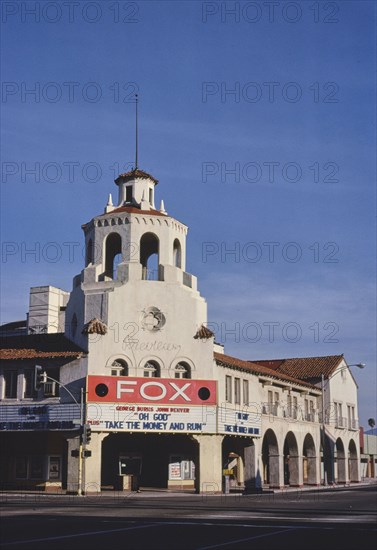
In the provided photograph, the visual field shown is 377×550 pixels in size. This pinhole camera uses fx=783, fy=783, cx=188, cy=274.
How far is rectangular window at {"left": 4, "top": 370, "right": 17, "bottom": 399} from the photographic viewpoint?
4803 cm

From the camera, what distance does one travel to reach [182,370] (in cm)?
4866

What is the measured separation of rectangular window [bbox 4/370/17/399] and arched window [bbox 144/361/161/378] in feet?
26.7

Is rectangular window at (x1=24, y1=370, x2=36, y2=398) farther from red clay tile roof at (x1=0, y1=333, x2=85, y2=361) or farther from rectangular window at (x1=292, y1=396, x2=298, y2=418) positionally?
rectangular window at (x1=292, y1=396, x2=298, y2=418)

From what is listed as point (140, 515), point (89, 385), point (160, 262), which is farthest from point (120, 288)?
point (140, 515)

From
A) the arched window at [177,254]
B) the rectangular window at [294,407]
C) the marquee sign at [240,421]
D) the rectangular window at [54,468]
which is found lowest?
the rectangular window at [54,468]

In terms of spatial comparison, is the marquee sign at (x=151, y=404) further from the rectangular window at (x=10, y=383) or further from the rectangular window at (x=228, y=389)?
the rectangular window at (x=10, y=383)

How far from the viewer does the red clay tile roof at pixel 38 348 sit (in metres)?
47.2

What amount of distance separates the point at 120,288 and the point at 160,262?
3446mm

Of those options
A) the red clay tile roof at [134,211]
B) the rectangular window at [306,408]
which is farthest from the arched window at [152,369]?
the rectangular window at [306,408]

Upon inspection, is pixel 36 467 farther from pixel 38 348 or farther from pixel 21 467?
pixel 38 348

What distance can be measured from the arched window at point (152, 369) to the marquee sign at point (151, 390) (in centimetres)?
106

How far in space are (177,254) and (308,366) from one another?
24.3m

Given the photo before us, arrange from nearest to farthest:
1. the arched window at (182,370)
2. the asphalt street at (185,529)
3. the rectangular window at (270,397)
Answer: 1. the asphalt street at (185,529)
2. the arched window at (182,370)
3. the rectangular window at (270,397)

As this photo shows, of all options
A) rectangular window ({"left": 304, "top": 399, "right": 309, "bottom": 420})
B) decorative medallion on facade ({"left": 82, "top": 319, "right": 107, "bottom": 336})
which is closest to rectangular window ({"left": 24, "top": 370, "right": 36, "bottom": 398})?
decorative medallion on facade ({"left": 82, "top": 319, "right": 107, "bottom": 336})
